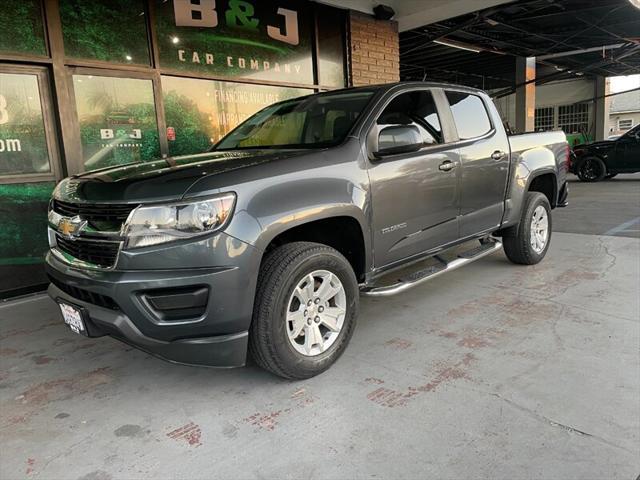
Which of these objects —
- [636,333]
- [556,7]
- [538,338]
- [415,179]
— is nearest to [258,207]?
[415,179]

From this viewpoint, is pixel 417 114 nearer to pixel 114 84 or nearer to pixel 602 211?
pixel 114 84

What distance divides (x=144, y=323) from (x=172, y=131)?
430 centimetres

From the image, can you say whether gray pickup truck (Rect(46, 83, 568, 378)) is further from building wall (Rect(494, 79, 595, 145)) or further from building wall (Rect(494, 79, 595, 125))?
building wall (Rect(494, 79, 595, 145))

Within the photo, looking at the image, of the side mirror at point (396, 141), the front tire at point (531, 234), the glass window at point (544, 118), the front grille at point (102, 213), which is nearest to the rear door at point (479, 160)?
the front tire at point (531, 234)

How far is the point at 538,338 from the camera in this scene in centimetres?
352

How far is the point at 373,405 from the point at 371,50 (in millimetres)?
7283

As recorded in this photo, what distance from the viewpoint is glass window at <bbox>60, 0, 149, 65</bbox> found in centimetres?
529

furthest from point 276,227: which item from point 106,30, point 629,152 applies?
point 629,152

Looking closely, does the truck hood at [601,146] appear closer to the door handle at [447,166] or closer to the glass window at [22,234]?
the door handle at [447,166]

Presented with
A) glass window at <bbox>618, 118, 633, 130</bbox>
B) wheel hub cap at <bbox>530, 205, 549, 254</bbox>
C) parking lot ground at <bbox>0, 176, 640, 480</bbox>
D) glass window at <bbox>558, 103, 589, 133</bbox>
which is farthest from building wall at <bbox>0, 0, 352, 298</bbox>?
glass window at <bbox>618, 118, 633, 130</bbox>

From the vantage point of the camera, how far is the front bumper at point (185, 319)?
2455 mm

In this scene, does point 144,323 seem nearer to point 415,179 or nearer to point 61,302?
point 61,302

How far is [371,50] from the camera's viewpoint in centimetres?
862

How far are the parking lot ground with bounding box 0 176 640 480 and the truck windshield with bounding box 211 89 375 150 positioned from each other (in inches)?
59.8
